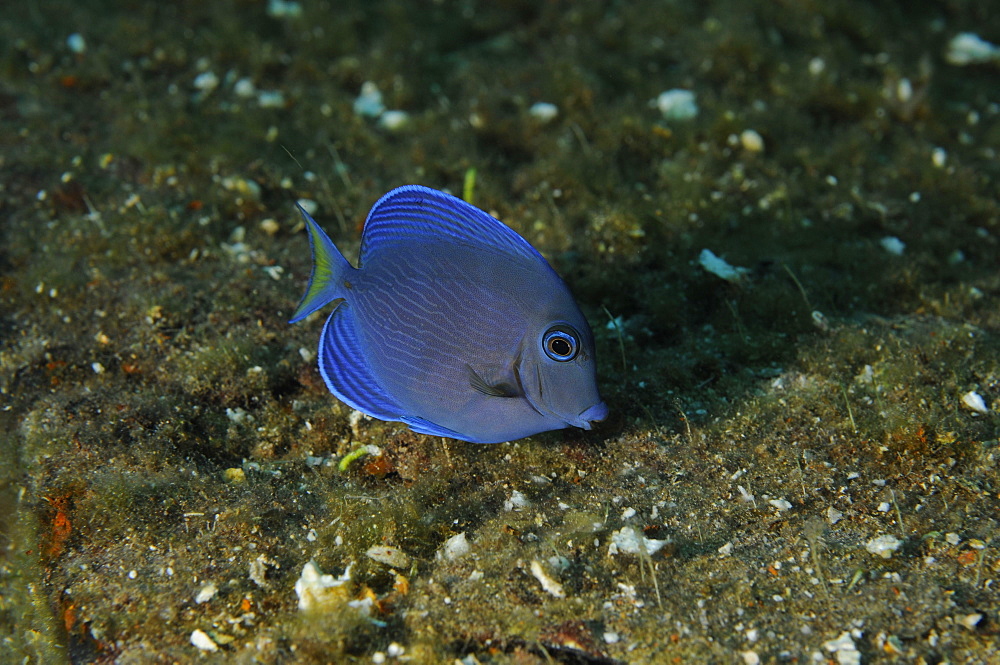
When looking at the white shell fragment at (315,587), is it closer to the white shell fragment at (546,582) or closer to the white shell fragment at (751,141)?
the white shell fragment at (546,582)

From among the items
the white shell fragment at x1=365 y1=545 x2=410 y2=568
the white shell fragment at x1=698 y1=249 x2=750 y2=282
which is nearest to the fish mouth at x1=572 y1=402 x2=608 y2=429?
the white shell fragment at x1=365 y1=545 x2=410 y2=568

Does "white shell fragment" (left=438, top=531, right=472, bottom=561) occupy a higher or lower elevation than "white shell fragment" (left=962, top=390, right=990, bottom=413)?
lower

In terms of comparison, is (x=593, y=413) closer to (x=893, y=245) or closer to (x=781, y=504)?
(x=781, y=504)

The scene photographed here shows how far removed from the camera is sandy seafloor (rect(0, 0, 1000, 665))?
2643 millimetres

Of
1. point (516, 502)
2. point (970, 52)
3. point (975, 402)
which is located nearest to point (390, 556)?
point (516, 502)

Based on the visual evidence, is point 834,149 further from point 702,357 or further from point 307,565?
point 307,565

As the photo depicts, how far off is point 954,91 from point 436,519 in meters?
6.57

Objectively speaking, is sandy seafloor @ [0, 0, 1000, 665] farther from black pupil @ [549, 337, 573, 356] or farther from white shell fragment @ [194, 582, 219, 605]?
black pupil @ [549, 337, 573, 356]

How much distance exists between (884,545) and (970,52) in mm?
6334

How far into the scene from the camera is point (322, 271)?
2.77 m

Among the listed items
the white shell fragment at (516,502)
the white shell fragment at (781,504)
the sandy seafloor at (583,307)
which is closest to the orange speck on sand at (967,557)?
the sandy seafloor at (583,307)

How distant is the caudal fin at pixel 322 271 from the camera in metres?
2.71

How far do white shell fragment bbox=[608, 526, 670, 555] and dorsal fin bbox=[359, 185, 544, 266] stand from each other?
1.23m

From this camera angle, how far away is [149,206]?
4.89 meters
